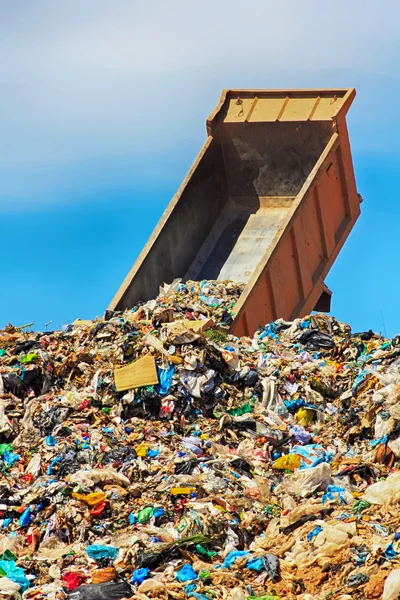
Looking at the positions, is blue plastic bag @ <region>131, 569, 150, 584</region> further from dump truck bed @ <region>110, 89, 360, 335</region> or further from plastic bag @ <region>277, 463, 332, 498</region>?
dump truck bed @ <region>110, 89, 360, 335</region>

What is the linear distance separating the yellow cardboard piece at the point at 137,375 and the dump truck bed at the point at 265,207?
1.86 metres

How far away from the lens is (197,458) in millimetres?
7949

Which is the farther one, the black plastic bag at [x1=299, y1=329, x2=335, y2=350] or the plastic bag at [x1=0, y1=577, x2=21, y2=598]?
the black plastic bag at [x1=299, y1=329, x2=335, y2=350]

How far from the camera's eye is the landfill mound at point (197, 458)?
20.8 feet

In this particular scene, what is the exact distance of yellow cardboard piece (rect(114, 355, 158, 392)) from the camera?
8.77 meters

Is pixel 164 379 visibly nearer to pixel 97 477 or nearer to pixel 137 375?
pixel 137 375

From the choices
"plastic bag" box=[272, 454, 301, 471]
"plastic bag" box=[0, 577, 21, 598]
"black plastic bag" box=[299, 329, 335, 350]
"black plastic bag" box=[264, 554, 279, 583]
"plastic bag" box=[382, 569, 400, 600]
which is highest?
"black plastic bag" box=[299, 329, 335, 350]

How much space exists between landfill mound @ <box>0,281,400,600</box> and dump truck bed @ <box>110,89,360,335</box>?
2.18ft

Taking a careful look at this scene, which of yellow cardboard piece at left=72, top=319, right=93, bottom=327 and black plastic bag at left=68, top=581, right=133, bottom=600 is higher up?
yellow cardboard piece at left=72, top=319, right=93, bottom=327

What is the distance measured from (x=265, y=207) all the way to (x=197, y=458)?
5.37m

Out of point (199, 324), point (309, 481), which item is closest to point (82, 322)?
point (199, 324)

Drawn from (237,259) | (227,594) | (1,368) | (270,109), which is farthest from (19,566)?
(270,109)

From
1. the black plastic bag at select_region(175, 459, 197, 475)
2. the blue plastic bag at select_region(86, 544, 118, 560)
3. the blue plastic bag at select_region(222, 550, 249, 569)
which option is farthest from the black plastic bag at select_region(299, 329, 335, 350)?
the blue plastic bag at select_region(86, 544, 118, 560)

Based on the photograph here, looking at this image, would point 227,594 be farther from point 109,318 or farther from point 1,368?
point 109,318
